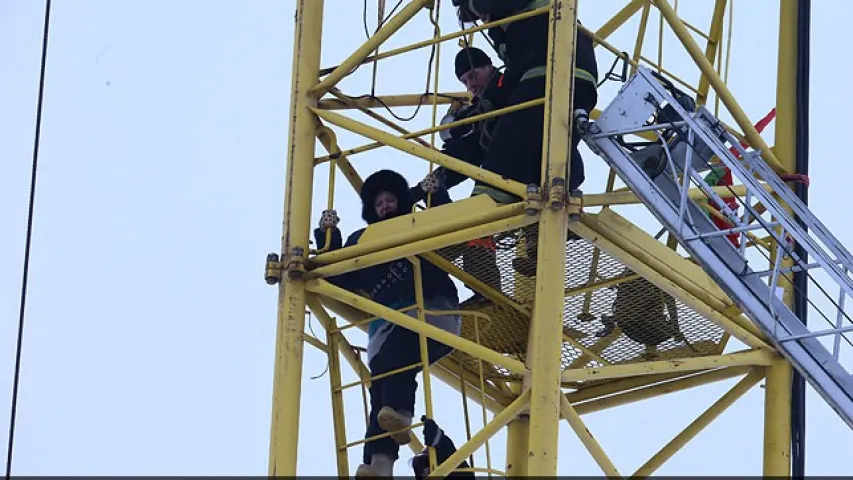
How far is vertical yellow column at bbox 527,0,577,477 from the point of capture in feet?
59.9

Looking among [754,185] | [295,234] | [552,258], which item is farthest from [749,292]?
[295,234]

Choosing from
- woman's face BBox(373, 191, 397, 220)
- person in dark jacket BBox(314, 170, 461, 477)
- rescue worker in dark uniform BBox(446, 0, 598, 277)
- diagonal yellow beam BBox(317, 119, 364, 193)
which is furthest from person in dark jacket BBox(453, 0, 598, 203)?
diagonal yellow beam BBox(317, 119, 364, 193)

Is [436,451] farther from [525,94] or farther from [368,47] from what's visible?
[368,47]

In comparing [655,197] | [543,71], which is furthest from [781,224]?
[543,71]

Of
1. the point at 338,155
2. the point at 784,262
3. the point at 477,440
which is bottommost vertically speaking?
the point at 477,440

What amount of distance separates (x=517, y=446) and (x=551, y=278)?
4.25m

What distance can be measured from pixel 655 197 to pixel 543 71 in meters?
1.57

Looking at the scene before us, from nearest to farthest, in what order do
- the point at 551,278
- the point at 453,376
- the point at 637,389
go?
the point at 551,278, the point at 453,376, the point at 637,389

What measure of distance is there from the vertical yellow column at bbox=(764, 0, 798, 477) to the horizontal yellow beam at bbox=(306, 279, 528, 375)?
10.3 ft

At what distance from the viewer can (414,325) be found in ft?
63.1

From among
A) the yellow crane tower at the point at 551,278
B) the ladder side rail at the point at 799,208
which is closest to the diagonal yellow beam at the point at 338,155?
the yellow crane tower at the point at 551,278

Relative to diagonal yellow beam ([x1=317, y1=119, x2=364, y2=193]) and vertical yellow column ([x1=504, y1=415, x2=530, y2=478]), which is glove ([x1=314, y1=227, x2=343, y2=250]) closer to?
diagonal yellow beam ([x1=317, y1=119, x2=364, y2=193])

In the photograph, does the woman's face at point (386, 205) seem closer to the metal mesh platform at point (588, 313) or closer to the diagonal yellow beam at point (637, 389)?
the metal mesh platform at point (588, 313)

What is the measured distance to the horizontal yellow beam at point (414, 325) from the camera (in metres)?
18.8
